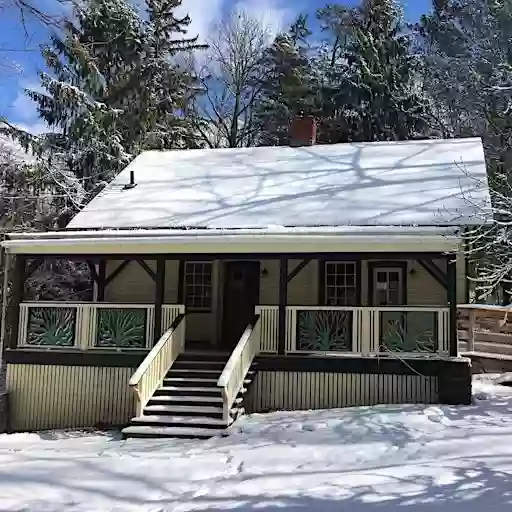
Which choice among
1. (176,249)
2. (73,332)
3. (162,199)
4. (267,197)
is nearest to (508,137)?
(267,197)

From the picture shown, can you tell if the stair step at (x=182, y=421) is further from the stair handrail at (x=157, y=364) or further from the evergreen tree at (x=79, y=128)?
the evergreen tree at (x=79, y=128)

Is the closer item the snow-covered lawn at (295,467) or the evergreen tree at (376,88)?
the snow-covered lawn at (295,467)

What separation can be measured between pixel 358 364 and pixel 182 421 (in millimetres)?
3387

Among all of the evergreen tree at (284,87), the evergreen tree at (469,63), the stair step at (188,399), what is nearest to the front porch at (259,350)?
the stair step at (188,399)

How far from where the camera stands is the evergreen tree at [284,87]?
3170 centimetres

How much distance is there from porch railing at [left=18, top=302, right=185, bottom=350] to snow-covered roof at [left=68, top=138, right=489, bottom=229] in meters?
2.24

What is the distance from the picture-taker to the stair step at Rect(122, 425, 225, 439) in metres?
9.86

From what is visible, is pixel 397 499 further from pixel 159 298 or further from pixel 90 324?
pixel 90 324

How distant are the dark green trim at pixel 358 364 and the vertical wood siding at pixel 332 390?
10cm

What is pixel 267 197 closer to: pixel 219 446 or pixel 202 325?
pixel 202 325

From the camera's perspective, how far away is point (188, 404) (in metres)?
10.8

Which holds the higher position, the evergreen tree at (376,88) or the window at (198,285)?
the evergreen tree at (376,88)

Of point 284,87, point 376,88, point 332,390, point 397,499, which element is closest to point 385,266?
point 332,390

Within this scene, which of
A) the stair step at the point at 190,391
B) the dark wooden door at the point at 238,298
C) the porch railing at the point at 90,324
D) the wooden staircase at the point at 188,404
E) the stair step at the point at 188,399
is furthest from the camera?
the dark wooden door at the point at 238,298
